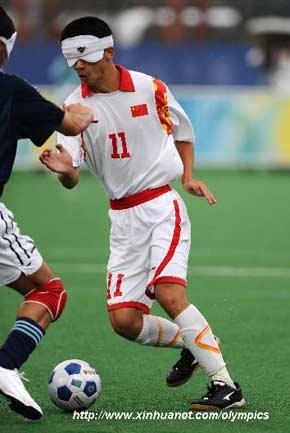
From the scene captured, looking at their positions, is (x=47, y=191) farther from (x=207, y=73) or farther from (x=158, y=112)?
(x=158, y=112)

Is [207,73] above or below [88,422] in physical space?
below

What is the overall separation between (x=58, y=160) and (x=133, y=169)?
64cm

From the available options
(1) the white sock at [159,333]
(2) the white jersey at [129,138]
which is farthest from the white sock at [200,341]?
(2) the white jersey at [129,138]

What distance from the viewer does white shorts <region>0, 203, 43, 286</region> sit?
22.0 ft

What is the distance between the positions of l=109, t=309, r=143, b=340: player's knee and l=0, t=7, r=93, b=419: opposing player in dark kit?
1.67ft

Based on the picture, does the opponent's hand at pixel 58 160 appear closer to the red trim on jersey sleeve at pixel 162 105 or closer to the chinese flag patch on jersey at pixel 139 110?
the chinese flag patch on jersey at pixel 139 110

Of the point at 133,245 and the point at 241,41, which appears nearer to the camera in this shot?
the point at 133,245

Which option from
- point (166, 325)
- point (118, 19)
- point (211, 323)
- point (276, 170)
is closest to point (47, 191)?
point (276, 170)

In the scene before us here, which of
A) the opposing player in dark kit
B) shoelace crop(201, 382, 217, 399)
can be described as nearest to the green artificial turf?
shoelace crop(201, 382, 217, 399)

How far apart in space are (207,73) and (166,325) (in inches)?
689

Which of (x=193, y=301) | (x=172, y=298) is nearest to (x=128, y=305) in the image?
(x=172, y=298)

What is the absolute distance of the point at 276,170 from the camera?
23.4 meters

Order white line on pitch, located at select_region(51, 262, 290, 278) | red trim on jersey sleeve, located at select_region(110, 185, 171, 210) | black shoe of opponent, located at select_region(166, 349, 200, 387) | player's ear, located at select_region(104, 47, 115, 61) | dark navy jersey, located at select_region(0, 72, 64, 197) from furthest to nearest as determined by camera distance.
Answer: white line on pitch, located at select_region(51, 262, 290, 278)
black shoe of opponent, located at select_region(166, 349, 200, 387)
red trim on jersey sleeve, located at select_region(110, 185, 171, 210)
player's ear, located at select_region(104, 47, 115, 61)
dark navy jersey, located at select_region(0, 72, 64, 197)

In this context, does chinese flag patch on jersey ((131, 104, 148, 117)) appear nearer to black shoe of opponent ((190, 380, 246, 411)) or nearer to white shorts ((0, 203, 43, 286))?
white shorts ((0, 203, 43, 286))
